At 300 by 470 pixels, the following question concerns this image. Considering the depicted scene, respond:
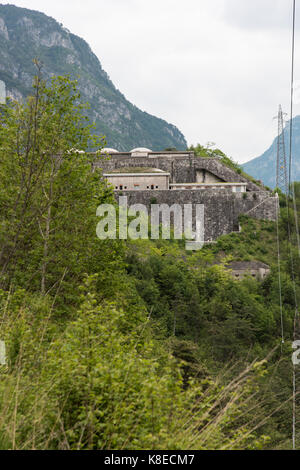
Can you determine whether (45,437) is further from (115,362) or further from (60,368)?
(115,362)

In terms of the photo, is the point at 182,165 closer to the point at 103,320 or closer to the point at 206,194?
the point at 206,194

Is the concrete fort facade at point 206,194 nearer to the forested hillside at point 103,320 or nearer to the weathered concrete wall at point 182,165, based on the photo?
the weathered concrete wall at point 182,165

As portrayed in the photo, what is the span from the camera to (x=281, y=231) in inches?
1398

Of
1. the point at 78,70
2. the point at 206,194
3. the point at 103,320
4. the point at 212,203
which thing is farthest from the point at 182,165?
the point at 78,70

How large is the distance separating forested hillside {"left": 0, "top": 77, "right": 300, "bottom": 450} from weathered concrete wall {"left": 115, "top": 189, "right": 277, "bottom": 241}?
1.37 meters

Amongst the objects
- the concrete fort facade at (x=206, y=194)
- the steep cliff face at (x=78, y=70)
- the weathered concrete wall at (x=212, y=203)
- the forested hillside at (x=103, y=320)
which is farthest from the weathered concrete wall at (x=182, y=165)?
the steep cliff face at (x=78, y=70)

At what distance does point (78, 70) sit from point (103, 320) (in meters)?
180

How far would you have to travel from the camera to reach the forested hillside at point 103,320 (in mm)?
3875

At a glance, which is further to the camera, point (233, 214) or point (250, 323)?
point (233, 214)

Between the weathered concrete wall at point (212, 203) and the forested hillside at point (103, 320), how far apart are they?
137cm

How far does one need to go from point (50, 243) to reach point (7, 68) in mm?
154113

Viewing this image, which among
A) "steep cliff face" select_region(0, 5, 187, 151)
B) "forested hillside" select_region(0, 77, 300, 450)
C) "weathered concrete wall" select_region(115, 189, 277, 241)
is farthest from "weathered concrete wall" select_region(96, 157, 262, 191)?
"steep cliff face" select_region(0, 5, 187, 151)

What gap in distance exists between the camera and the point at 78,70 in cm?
17475
